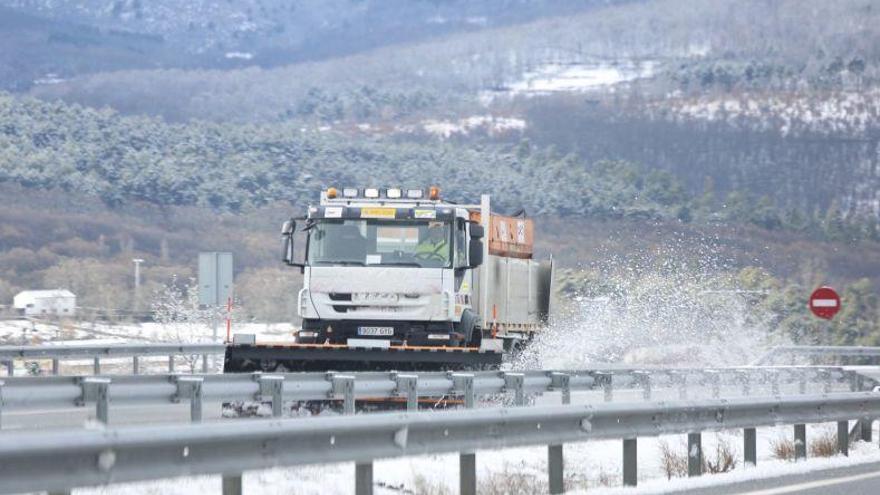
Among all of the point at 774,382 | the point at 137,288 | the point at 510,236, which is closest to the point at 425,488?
the point at 774,382

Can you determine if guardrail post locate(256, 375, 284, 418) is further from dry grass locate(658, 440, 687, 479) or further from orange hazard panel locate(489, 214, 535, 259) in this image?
orange hazard panel locate(489, 214, 535, 259)

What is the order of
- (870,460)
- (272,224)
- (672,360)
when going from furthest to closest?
(272,224), (672,360), (870,460)

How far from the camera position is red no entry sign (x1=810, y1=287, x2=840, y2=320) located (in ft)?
103

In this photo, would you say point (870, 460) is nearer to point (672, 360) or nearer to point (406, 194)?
point (406, 194)

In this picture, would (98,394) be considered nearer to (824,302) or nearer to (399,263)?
(399,263)

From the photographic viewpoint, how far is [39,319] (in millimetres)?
47125

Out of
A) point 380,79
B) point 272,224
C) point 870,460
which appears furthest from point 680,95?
point 870,460

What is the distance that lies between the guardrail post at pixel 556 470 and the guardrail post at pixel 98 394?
4209mm

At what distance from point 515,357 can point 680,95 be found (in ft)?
355

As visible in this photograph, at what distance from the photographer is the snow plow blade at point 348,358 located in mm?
22234

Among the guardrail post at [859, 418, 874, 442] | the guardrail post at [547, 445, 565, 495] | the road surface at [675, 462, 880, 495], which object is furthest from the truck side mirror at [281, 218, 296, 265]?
the guardrail post at [547, 445, 565, 495]

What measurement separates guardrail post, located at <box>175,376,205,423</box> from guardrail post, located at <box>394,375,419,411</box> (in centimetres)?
207

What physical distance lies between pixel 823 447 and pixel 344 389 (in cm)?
461

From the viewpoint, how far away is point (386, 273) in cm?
2334
